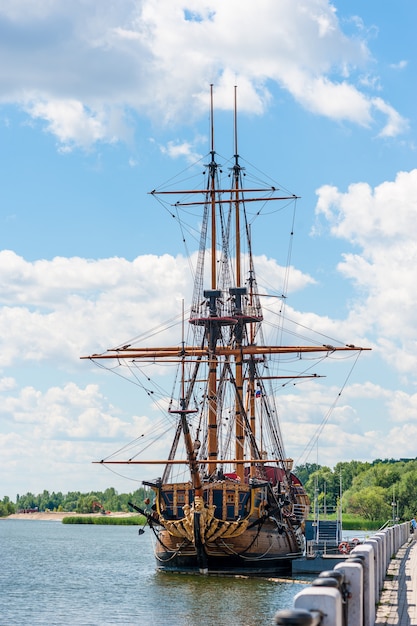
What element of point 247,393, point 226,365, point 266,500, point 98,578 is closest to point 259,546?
point 266,500

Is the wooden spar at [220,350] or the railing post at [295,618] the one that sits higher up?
the wooden spar at [220,350]

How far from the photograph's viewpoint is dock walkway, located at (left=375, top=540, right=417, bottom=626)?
17531 millimetres

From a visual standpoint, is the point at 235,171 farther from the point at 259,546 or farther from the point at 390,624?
the point at 390,624

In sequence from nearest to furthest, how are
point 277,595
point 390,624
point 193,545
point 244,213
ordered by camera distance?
point 390,624 → point 277,595 → point 193,545 → point 244,213

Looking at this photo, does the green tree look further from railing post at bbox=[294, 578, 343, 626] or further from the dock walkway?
railing post at bbox=[294, 578, 343, 626]

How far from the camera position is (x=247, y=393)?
77.9 metres

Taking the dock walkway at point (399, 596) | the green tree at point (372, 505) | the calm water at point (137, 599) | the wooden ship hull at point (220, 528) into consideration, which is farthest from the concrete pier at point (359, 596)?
the green tree at point (372, 505)

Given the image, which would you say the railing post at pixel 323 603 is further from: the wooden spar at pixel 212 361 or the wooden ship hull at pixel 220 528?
the wooden spar at pixel 212 361

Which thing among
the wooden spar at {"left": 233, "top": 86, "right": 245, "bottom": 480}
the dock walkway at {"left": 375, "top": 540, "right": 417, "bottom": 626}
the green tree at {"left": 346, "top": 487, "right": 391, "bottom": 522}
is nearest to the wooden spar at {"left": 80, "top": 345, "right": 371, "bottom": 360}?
the wooden spar at {"left": 233, "top": 86, "right": 245, "bottom": 480}

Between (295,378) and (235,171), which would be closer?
(235,171)

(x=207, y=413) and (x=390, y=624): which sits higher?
(x=207, y=413)

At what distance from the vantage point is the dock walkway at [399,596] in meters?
17.5

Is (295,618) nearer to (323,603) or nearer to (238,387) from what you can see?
(323,603)

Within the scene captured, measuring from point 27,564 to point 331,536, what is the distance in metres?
24.1
